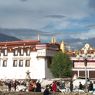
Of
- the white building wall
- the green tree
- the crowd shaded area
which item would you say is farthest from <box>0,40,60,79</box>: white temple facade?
the crowd shaded area

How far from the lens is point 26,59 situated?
293ft

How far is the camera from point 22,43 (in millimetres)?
90438

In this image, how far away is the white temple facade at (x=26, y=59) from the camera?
87625 mm

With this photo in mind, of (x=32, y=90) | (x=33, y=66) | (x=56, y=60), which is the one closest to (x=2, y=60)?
(x=33, y=66)

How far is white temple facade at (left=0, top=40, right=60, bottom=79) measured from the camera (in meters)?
87.6

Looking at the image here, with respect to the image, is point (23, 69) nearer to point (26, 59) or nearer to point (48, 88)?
point (26, 59)

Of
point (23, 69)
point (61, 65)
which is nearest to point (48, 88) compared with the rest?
point (61, 65)

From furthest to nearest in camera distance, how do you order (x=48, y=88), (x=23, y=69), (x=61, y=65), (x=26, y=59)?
1. (x=26, y=59)
2. (x=23, y=69)
3. (x=61, y=65)
4. (x=48, y=88)

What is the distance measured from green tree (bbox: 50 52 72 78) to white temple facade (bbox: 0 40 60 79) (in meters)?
2.40

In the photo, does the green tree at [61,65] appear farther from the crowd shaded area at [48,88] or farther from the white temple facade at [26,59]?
the crowd shaded area at [48,88]

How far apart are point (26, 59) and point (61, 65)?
323 inches

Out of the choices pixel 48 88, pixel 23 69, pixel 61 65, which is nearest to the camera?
pixel 48 88

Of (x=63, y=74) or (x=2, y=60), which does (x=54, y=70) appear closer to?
(x=63, y=74)

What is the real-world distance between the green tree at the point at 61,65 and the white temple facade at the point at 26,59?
2400 millimetres
